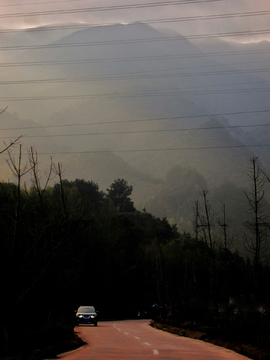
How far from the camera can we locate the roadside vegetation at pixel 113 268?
689 inches

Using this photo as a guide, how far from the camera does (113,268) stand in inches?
3110

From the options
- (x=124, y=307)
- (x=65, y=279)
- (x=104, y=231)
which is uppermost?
(x=104, y=231)

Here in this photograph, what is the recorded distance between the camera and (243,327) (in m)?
20.9

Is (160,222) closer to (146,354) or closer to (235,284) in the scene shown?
(235,284)

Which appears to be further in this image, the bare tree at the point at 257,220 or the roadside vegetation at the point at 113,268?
the bare tree at the point at 257,220

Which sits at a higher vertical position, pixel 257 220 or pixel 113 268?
pixel 257 220

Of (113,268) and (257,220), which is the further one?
(113,268)

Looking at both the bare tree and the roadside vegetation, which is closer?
the roadside vegetation

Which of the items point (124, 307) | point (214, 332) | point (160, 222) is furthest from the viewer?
point (160, 222)

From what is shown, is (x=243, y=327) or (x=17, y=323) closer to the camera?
(x=243, y=327)

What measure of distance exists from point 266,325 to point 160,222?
9597cm

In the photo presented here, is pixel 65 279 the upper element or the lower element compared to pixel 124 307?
upper

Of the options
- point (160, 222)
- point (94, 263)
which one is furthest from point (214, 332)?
point (160, 222)

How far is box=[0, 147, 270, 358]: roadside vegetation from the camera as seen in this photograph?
57.4ft
